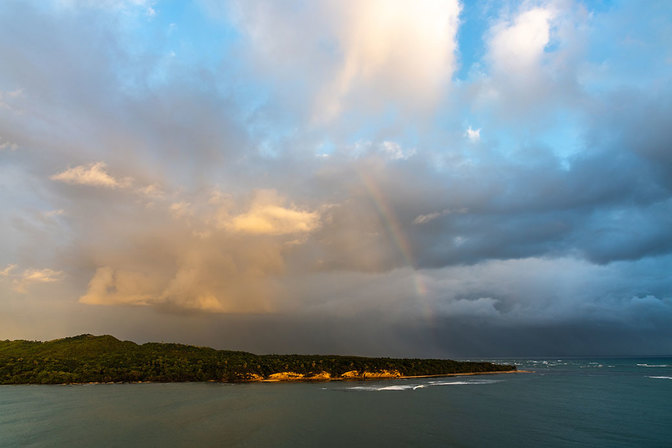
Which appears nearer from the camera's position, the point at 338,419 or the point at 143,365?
the point at 338,419

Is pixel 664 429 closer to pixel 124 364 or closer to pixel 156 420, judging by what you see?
pixel 156 420

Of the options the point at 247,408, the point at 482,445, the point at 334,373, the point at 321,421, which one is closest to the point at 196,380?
the point at 334,373

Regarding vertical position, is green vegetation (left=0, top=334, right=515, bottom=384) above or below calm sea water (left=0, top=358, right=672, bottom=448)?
above

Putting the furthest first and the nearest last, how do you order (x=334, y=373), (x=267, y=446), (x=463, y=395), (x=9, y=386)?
(x=334, y=373)
(x=9, y=386)
(x=463, y=395)
(x=267, y=446)

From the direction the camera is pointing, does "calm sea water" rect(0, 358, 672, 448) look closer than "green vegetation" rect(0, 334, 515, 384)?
Yes

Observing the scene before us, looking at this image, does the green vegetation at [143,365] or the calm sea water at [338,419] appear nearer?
the calm sea water at [338,419]
